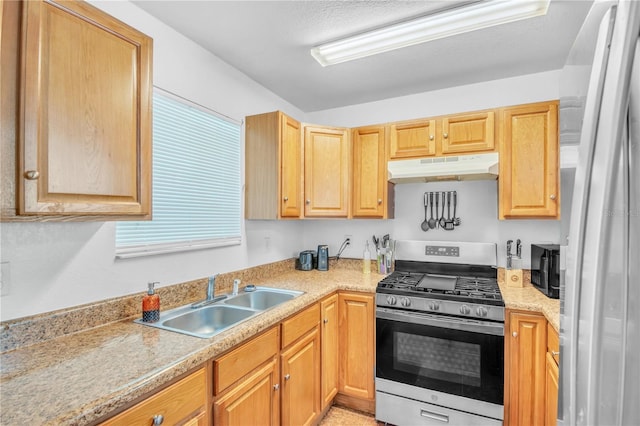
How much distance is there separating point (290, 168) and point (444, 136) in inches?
48.6

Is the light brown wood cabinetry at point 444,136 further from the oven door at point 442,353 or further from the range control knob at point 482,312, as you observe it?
the oven door at point 442,353

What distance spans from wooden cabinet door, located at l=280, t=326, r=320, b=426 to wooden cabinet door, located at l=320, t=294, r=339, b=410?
0.23 feet

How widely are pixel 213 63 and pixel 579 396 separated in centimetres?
245

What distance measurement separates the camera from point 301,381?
6.41 ft

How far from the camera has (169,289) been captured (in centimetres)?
186

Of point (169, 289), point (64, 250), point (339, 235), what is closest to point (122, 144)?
point (64, 250)

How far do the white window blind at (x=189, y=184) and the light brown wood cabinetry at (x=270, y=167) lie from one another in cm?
10

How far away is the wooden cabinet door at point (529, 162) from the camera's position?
7.24 feet

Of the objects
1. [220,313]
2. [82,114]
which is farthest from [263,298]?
[82,114]

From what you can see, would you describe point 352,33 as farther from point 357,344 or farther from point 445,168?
point 357,344

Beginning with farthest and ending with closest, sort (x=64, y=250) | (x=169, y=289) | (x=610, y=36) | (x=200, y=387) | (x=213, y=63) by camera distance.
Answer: (x=213, y=63) < (x=169, y=289) < (x=64, y=250) < (x=200, y=387) < (x=610, y=36)

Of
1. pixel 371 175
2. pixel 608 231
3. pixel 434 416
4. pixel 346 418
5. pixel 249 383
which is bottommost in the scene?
pixel 346 418

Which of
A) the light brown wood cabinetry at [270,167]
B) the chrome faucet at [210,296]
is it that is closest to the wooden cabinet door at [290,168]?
the light brown wood cabinetry at [270,167]

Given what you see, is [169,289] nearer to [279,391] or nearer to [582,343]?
[279,391]
